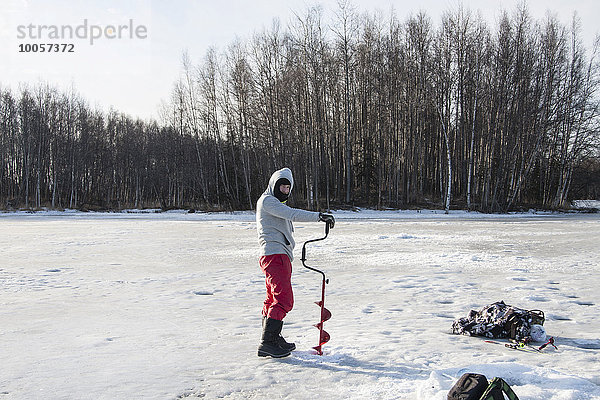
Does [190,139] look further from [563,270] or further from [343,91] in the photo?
[563,270]

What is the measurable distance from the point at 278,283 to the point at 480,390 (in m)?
2.21

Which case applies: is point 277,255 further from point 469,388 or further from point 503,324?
point 503,324

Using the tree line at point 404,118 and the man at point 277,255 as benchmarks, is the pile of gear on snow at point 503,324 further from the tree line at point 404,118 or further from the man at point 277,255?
the tree line at point 404,118

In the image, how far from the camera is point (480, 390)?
299 cm

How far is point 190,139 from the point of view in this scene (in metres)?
47.1

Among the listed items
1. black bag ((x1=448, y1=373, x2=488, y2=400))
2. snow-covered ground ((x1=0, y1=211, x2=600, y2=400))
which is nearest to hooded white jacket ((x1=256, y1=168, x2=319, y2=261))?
snow-covered ground ((x1=0, y1=211, x2=600, y2=400))

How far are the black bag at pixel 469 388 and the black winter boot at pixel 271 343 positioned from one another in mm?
1922

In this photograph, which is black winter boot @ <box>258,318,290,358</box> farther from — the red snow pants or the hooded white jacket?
the hooded white jacket

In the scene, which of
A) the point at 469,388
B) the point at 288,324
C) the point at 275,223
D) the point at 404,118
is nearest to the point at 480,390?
the point at 469,388

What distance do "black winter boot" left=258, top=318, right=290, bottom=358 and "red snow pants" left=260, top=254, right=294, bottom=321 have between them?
0.09 metres

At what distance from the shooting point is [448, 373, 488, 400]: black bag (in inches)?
117

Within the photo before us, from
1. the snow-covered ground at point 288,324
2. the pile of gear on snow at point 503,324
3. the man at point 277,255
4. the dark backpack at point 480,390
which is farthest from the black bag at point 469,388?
the pile of gear on snow at point 503,324

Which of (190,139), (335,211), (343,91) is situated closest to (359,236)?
(335,211)

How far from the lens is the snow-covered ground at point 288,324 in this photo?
3898 millimetres
